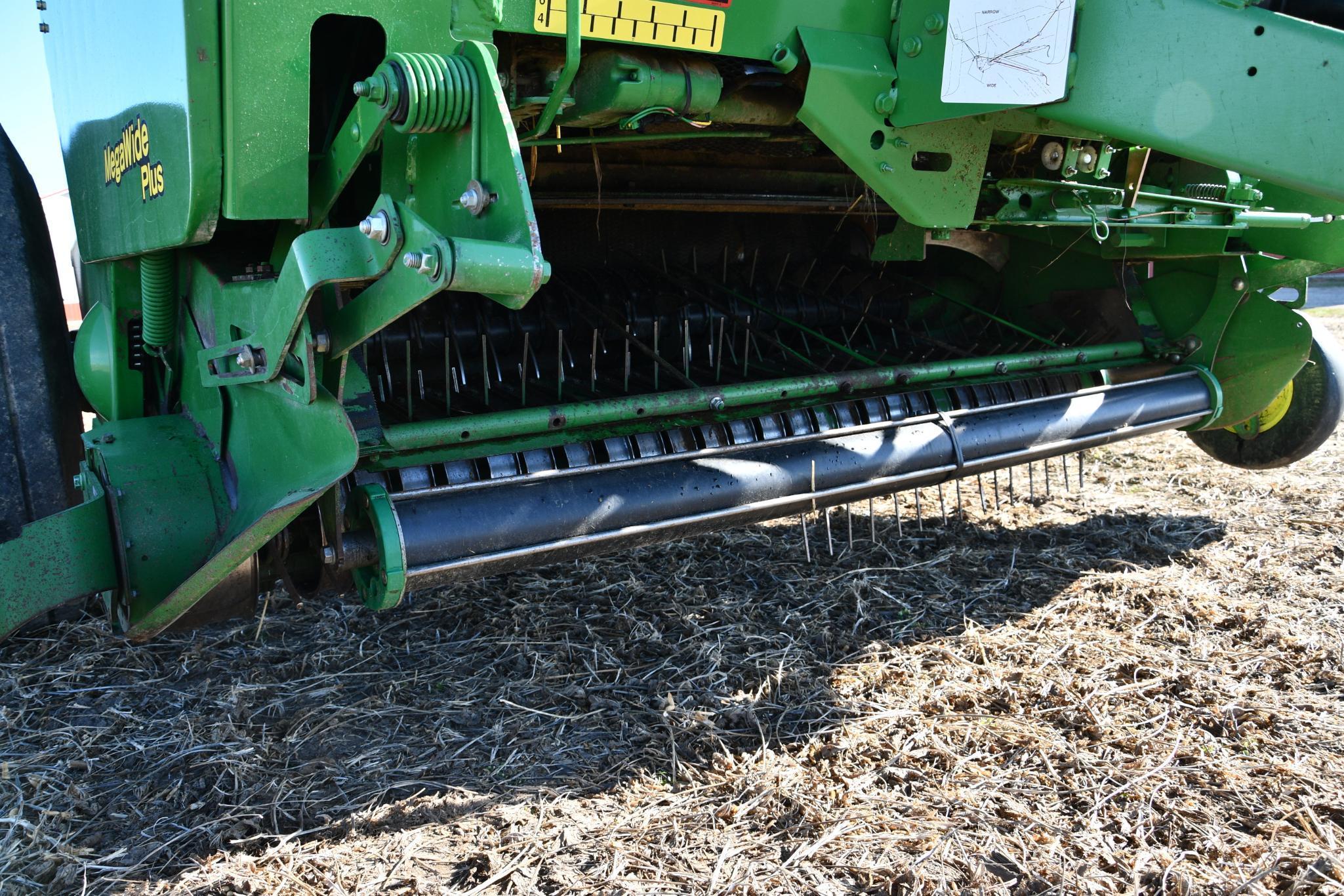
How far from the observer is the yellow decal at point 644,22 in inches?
73.0

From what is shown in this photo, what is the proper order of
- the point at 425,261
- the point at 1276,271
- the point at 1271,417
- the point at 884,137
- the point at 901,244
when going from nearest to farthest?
the point at 425,261 → the point at 884,137 → the point at 901,244 → the point at 1276,271 → the point at 1271,417

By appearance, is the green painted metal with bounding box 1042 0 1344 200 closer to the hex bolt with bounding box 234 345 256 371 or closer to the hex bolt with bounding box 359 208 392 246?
the hex bolt with bounding box 359 208 392 246

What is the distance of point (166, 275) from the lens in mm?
2336

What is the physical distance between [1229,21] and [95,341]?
9.06 feet

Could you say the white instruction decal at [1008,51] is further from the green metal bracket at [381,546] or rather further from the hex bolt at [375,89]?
the green metal bracket at [381,546]

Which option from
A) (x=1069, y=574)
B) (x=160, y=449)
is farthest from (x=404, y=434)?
(x=1069, y=574)

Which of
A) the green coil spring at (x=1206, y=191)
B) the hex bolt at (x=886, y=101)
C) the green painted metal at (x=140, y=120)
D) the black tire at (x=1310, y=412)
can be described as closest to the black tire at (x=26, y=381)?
the green painted metal at (x=140, y=120)

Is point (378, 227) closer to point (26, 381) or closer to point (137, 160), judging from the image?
point (137, 160)

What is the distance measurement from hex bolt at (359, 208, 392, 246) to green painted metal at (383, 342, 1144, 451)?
0.64 m

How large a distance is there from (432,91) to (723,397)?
3.86 ft

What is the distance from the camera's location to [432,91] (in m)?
1.65

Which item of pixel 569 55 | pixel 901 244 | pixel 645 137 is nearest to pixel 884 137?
pixel 645 137

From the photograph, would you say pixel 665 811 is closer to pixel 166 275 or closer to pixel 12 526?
pixel 166 275

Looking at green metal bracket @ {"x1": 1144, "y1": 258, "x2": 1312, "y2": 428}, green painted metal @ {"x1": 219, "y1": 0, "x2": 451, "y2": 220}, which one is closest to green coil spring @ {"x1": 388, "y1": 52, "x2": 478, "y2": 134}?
green painted metal @ {"x1": 219, "y1": 0, "x2": 451, "y2": 220}
